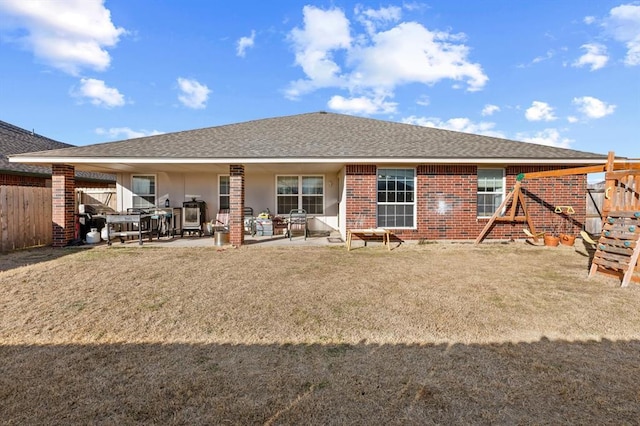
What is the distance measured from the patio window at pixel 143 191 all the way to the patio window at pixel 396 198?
9090 millimetres

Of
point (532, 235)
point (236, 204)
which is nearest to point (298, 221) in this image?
point (236, 204)

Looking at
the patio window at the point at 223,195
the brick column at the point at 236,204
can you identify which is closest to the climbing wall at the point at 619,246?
the brick column at the point at 236,204

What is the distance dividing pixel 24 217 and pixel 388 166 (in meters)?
11.2

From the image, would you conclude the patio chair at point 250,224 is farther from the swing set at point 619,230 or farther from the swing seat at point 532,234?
the swing set at point 619,230

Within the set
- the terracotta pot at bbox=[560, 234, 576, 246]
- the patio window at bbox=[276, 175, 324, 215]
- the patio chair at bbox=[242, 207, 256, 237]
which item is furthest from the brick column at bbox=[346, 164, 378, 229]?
the terracotta pot at bbox=[560, 234, 576, 246]

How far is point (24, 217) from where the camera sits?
9.01 m

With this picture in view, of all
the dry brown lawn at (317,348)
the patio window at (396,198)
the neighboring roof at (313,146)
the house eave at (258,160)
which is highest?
the neighboring roof at (313,146)

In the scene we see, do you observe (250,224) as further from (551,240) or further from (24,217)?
(551,240)

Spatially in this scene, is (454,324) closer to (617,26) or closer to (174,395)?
(174,395)

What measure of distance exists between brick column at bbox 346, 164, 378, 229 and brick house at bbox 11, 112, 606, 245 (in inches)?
1.3

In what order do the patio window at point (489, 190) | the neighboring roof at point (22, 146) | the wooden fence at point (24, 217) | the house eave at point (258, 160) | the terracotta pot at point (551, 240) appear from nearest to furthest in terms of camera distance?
the wooden fence at point (24, 217), the house eave at point (258, 160), the terracotta pot at point (551, 240), the patio window at point (489, 190), the neighboring roof at point (22, 146)

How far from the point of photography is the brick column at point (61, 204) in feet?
30.7

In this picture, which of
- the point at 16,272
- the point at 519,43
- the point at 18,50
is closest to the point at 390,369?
the point at 16,272

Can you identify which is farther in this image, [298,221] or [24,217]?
[298,221]
